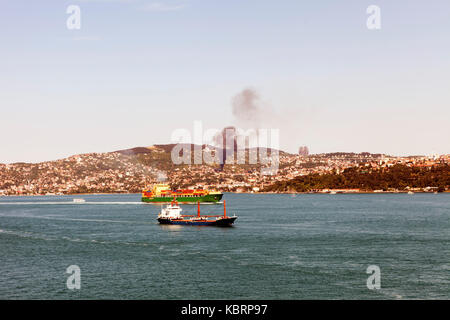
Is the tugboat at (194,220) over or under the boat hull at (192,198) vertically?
over

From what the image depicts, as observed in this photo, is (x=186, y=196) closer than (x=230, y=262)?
No

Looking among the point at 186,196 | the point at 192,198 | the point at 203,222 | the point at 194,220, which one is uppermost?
the point at 194,220

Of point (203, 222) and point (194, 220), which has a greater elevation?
point (194, 220)

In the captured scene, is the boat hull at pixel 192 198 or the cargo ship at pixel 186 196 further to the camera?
the cargo ship at pixel 186 196

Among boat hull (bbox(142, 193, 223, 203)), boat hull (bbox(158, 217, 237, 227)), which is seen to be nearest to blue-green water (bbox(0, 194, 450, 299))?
boat hull (bbox(158, 217, 237, 227))

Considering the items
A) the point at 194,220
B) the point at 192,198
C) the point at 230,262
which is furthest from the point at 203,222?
the point at 192,198

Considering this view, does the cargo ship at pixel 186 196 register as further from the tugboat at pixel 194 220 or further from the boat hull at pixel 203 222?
the boat hull at pixel 203 222

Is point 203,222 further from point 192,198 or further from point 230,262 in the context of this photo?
point 192,198

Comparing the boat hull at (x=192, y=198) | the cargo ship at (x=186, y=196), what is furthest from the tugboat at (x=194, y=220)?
the boat hull at (x=192, y=198)

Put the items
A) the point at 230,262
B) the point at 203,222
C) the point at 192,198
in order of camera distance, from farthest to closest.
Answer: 1. the point at 192,198
2. the point at 203,222
3. the point at 230,262

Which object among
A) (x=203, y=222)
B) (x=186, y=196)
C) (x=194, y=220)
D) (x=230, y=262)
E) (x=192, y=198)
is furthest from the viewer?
(x=192, y=198)
